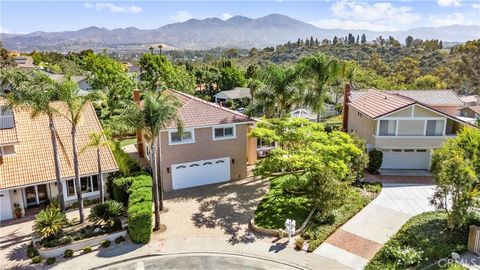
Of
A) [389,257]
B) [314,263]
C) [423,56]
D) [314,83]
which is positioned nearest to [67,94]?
[314,263]

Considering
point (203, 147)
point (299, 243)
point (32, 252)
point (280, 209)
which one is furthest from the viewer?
point (203, 147)

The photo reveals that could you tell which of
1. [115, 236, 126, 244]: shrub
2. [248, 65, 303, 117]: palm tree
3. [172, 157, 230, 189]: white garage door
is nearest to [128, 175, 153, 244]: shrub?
[115, 236, 126, 244]: shrub

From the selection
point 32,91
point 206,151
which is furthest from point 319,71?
point 32,91

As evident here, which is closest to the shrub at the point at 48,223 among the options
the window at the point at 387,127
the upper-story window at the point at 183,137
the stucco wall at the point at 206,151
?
the stucco wall at the point at 206,151

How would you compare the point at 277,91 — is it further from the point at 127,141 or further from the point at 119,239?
the point at 127,141

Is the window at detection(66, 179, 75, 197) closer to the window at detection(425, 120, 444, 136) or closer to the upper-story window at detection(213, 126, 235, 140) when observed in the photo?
the upper-story window at detection(213, 126, 235, 140)

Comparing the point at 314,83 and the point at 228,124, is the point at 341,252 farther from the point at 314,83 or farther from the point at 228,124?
the point at 314,83
